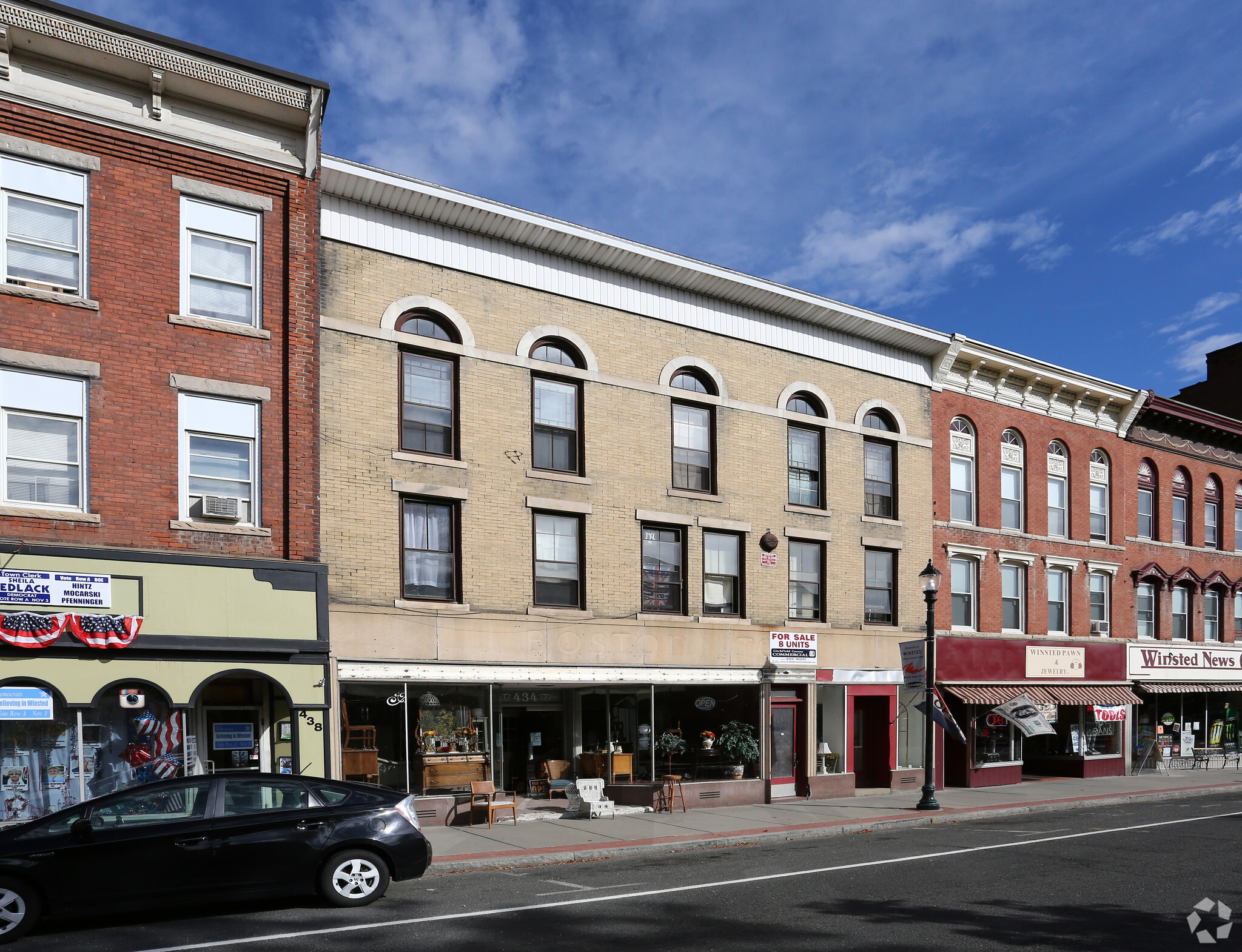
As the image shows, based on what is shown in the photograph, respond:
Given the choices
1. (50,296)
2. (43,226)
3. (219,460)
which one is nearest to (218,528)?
(219,460)

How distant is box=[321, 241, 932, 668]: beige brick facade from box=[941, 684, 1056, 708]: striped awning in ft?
6.66

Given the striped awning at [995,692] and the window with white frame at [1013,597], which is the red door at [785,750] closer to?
the striped awning at [995,692]

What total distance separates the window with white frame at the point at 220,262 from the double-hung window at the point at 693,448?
8691mm

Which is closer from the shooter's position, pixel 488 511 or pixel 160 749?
pixel 160 749

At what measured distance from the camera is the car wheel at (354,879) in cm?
1103

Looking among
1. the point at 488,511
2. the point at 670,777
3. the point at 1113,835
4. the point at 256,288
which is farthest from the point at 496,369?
the point at 1113,835

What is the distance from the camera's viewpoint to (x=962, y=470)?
89.7 ft

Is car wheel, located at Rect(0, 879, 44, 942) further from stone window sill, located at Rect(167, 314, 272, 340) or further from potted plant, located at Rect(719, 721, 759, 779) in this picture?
potted plant, located at Rect(719, 721, 759, 779)

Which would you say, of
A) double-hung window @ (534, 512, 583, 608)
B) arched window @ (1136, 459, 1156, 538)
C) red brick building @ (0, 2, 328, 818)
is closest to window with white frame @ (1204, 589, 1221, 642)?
arched window @ (1136, 459, 1156, 538)

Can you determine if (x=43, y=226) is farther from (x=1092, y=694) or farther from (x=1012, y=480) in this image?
(x=1092, y=694)

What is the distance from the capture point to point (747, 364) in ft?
76.0

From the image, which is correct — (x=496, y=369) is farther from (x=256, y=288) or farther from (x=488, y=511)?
(x=256, y=288)

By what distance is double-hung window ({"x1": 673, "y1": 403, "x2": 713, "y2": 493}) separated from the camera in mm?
22094

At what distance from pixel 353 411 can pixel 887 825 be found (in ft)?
38.6
